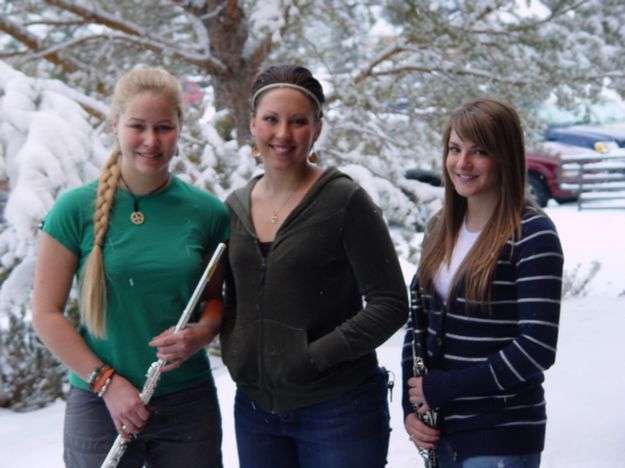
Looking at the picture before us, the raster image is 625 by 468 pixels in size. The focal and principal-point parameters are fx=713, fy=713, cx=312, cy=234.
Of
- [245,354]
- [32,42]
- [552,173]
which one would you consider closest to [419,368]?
[245,354]

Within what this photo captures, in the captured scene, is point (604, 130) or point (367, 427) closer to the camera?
point (367, 427)

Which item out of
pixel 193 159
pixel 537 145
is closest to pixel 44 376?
pixel 193 159

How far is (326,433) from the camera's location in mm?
1849

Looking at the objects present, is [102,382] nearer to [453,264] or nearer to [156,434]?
[156,434]

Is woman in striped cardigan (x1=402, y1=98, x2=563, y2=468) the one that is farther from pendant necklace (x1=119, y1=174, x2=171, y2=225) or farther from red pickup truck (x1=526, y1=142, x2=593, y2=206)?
red pickup truck (x1=526, y1=142, x2=593, y2=206)

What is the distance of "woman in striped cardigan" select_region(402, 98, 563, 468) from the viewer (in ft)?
5.43

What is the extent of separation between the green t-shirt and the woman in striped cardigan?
64 cm

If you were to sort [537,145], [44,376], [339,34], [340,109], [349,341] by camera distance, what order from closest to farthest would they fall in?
[349,341] < [44,376] < [340,109] < [537,145] < [339,34]

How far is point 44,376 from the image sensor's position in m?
4.91

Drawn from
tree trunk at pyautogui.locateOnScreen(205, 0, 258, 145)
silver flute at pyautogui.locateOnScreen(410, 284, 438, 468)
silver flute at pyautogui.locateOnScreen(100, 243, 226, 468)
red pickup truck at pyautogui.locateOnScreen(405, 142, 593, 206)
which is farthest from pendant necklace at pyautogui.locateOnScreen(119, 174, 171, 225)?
red pickup truck at pyautogui.locateOnScreen(405, 142, 593, 206)

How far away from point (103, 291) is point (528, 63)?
4.97 m

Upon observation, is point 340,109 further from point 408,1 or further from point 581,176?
point 581,176

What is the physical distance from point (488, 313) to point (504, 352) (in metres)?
0.10

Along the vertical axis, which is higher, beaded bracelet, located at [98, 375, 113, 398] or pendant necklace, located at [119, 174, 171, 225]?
pendant necklace, located at [119, 174, 171, 225]
